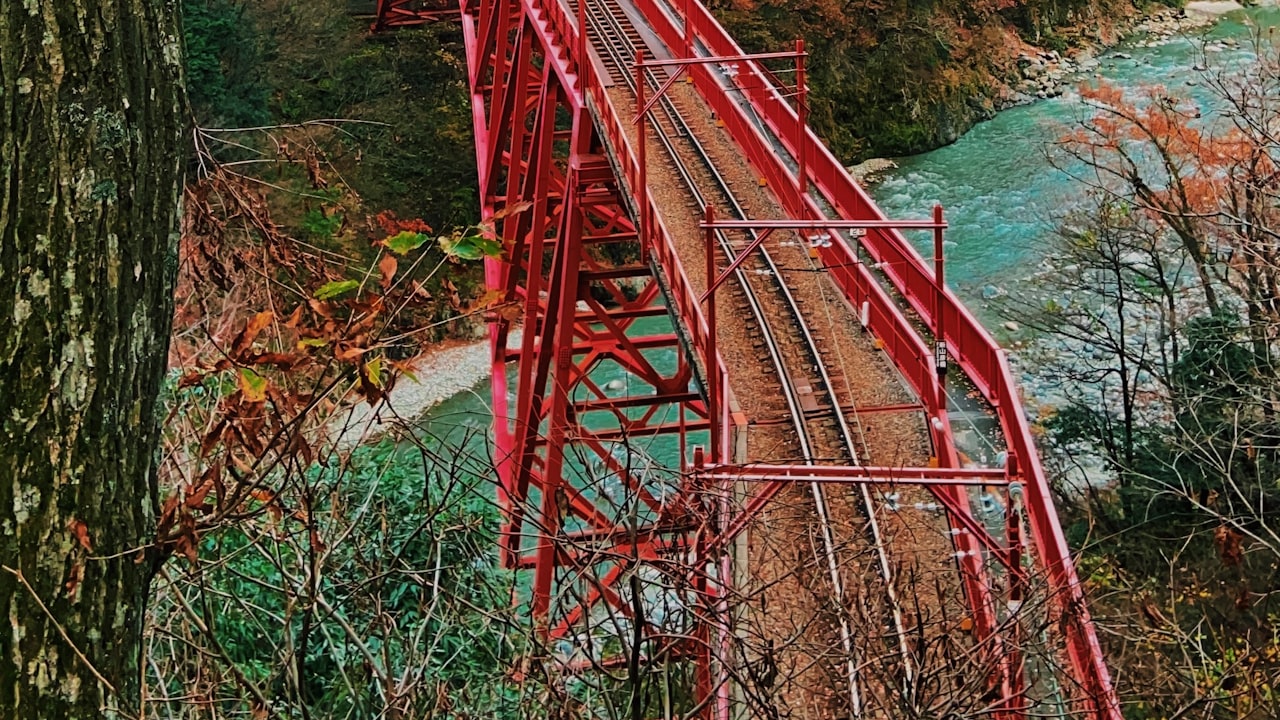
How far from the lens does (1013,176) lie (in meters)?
23.5

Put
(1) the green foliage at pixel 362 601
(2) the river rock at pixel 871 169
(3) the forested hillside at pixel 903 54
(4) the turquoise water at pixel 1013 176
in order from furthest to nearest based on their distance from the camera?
(3) the forested hillside at pixel 903 54, (2) the river rock at pixel 871 169, (4) the turquoise water at pixel 1013 176, (1) the green foliage at pixel 362 601

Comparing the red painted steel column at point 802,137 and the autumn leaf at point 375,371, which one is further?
the red painted steel column at point 802,137

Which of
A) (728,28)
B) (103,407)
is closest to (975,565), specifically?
(103,407)

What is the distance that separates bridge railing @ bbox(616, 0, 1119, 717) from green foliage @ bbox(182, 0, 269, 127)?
1216cm

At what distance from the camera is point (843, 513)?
6.82 metres

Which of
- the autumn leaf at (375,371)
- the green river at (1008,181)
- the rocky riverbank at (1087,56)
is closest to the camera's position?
the autumn leaf at (375,371)

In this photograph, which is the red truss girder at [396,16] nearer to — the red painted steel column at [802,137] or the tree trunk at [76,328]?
the red painted steel column at [802,137]

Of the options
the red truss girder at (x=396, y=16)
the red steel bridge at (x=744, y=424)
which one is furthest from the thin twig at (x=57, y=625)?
the red truss girder at (x=396, y=16)

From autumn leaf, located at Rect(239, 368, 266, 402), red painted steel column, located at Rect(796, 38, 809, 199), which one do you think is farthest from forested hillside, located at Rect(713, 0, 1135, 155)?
autumn leaf, located at Rect(239, 368, 266, 402)

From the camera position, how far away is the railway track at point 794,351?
647 cm

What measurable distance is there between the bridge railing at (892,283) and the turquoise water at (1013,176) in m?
7.92

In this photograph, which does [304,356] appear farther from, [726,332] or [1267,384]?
[1267,384]

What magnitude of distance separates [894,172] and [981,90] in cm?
459

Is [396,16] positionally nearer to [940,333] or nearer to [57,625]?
[940,333]
